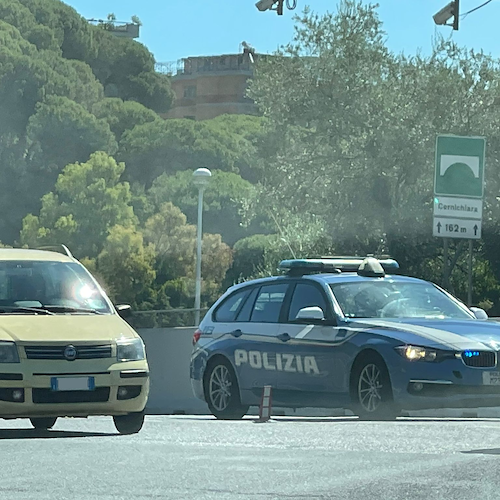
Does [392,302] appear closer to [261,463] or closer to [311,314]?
[311,314]

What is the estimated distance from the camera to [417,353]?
40.4 feet

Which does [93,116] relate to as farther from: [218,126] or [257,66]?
[257,66]

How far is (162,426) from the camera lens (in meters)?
12.5

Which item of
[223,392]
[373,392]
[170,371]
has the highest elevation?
[373,392]

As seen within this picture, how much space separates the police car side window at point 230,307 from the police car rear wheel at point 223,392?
52 centimetres

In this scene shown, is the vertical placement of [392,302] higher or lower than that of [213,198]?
lower

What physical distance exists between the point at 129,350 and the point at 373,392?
2.49 metres

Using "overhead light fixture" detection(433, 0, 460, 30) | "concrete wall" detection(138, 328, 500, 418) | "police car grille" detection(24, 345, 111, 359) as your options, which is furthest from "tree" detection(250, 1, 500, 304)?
"police car grille" detection(24, 345, 111, 359)

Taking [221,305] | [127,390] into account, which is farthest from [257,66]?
[127,390]

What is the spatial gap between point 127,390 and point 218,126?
92983 millimetres

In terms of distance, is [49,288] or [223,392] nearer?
[49,288]

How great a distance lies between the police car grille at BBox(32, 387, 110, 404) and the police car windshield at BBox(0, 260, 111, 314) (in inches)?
40.1

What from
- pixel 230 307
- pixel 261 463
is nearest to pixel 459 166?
pixel 230 307

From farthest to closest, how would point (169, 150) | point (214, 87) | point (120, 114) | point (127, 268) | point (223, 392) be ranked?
point (214, 87)
point (120, 114)
point (169, 150)
point (127, 268)
point (223, 392)
